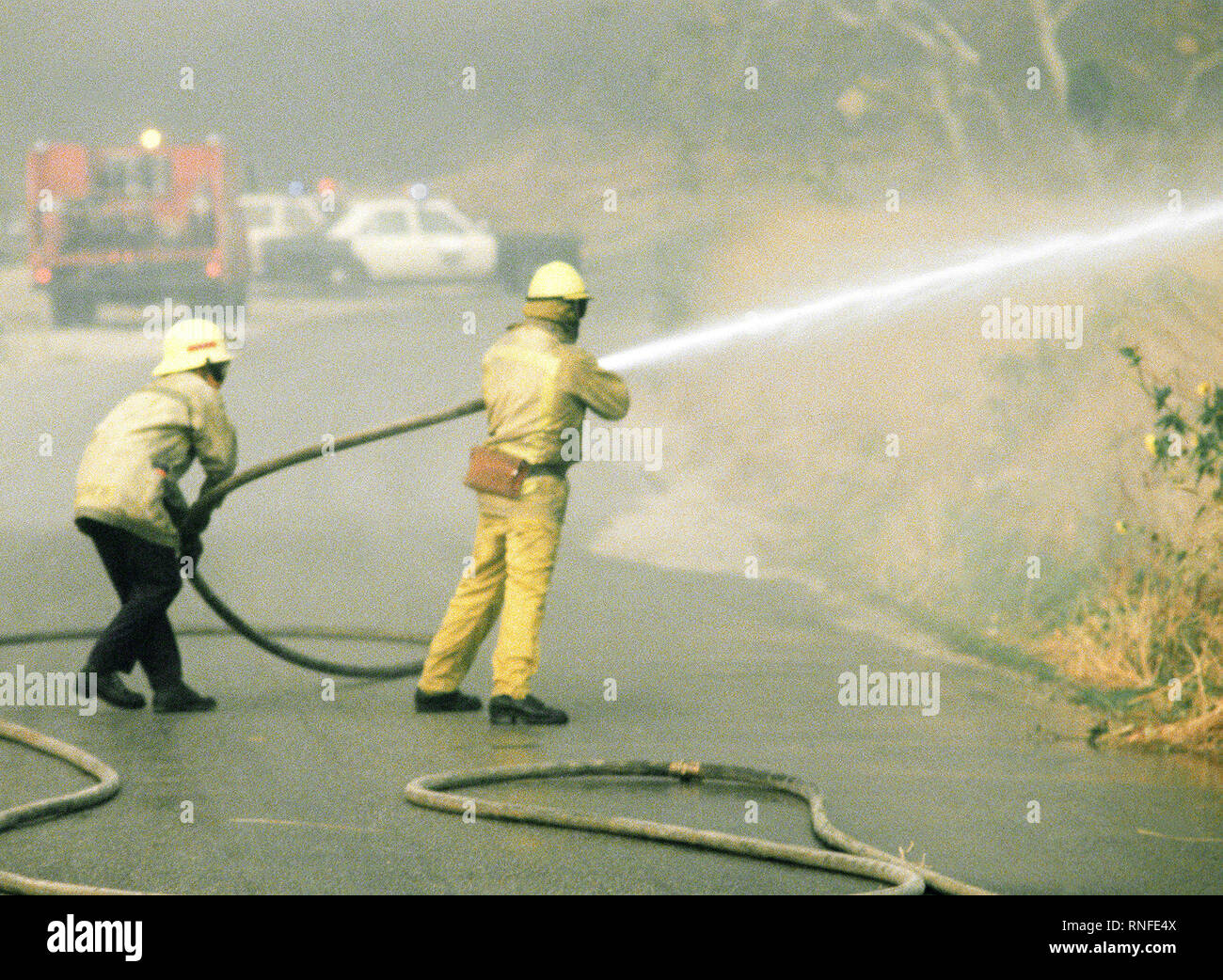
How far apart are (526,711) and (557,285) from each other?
1842 mm

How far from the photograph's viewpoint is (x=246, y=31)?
229ft

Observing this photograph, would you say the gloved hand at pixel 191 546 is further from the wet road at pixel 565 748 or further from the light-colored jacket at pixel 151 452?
the wet road at pixel 565 748

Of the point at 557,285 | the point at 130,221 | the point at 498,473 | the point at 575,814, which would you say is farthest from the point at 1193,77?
the point at 575,814

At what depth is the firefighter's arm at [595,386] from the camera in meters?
8.96

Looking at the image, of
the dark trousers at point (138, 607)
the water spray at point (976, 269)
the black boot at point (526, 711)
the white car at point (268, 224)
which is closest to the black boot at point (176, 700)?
the dark trousers at point (138, 607)

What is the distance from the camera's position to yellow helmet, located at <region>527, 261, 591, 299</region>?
9055 mm

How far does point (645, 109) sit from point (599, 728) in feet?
154

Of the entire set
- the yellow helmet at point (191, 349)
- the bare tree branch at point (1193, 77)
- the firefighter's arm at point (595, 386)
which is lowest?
the firefighter's arm at point (595, 386)

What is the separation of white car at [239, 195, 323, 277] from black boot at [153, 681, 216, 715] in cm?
2162

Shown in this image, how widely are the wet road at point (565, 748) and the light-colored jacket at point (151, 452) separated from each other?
0.89 meters

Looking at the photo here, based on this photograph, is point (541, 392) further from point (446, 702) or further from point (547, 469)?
point (446, 702)

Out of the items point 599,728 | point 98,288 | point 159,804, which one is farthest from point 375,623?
point 98,288

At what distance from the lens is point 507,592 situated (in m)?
8.94

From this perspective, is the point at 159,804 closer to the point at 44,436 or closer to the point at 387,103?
the point at 44,436
